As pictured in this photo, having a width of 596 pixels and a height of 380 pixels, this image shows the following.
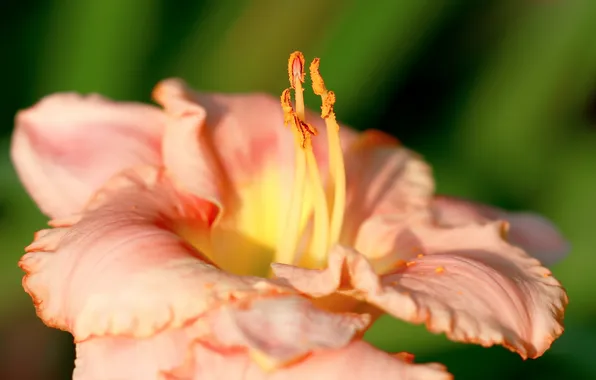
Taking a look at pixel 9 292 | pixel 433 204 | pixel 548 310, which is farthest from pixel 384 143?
pixel 9 292

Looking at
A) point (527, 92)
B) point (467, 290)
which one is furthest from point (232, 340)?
point (527, 92)

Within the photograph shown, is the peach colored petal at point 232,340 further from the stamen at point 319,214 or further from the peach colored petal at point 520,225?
the peach colored petal at point 520,225

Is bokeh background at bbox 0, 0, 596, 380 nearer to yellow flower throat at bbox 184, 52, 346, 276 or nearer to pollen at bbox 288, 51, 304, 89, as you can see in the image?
yellow flower throat at bbox 184, 52, 346, 276

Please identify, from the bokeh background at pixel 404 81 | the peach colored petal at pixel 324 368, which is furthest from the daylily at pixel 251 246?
the bokeh background at pixel 404 81

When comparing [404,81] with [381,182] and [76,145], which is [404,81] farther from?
[76,145]

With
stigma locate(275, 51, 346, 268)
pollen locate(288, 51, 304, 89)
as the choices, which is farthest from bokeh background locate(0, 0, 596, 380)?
pollen locate(288, 51, 304, 89)

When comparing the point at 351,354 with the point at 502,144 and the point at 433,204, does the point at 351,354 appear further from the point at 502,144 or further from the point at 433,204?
the point at 502,144

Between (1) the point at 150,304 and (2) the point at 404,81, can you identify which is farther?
(2) the point at 404,81
